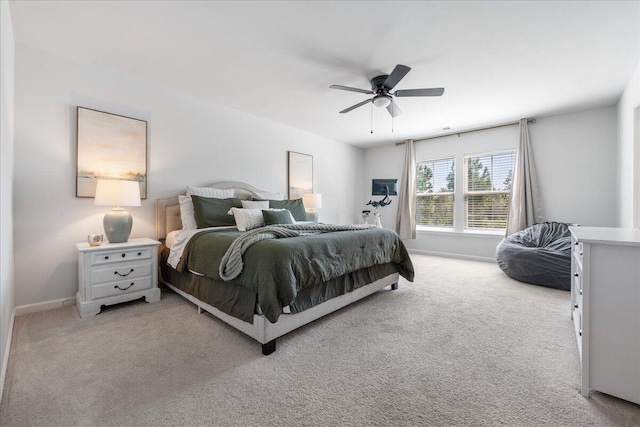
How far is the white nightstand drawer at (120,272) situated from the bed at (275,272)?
234mm

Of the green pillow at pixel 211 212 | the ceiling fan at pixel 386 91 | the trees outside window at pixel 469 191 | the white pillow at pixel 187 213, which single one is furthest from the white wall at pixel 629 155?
the white pillow at pixel 187 213

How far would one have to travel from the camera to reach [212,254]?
7.28ft

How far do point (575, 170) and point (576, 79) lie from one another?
171 cm

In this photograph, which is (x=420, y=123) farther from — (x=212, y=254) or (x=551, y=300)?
(x=212, y=254)

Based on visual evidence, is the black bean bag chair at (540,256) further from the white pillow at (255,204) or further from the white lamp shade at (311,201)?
the white pillow at (255,204)

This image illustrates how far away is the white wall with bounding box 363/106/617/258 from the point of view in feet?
12.7

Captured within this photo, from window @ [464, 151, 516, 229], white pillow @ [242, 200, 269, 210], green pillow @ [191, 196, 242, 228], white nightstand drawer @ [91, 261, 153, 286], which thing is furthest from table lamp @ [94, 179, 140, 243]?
window @ [464, 151, 516, 229]

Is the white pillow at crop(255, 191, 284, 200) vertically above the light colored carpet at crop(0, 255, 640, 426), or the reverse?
the white pillow at crop(255, 191, 284, 200)

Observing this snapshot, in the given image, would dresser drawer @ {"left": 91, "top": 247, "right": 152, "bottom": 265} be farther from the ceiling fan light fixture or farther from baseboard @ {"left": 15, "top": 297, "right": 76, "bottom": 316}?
the ceiling fan light fixture

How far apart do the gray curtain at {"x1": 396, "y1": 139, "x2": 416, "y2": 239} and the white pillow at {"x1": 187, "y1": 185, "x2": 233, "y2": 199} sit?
3709 mm

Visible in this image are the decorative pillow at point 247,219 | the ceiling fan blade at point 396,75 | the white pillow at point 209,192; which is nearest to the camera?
the ceiling fan blade at point 396,75

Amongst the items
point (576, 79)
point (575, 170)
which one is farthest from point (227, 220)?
point (575, 170)

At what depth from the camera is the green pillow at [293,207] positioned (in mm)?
3869

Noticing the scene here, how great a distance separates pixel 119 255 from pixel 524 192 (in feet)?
18.5
